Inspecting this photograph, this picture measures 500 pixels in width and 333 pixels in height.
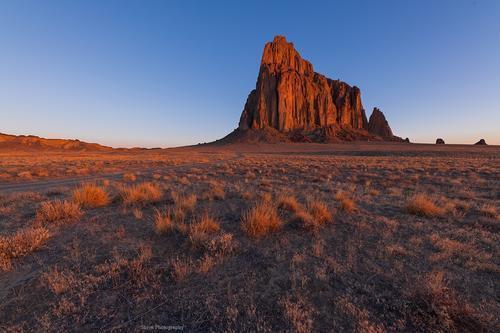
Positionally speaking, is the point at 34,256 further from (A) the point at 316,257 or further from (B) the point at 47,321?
(A) the point at 316,257

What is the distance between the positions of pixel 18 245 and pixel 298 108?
129205mm

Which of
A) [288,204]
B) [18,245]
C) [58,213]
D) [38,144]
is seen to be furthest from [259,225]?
[38,144]

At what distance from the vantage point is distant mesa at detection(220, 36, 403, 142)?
11438 centimetres

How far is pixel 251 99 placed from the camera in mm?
131375

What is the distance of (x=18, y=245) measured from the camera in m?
3.70

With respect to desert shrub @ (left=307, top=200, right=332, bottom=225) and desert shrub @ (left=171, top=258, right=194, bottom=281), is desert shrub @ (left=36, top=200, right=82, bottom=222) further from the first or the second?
desert shrub @ (left=307, top=200, right=332, bottom=225)

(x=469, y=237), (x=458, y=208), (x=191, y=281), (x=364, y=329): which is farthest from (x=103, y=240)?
(x=458, y=208)

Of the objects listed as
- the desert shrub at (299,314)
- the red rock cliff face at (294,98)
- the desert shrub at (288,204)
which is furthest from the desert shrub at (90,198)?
the red rock cliff face at (294,98)

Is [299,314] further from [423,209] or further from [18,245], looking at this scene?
[423,209]

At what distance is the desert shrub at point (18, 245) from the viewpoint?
3398 millimetres

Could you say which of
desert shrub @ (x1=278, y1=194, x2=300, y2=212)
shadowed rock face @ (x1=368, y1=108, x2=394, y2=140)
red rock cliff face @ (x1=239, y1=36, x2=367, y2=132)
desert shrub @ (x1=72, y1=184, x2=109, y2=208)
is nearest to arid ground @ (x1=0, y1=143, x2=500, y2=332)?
desert shrub @ (x1=278, y1=194, x2=300, y2=212)

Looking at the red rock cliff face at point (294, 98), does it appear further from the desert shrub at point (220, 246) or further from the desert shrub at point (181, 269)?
the desert shrub at point (181, 269)

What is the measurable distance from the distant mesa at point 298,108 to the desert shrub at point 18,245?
101030 mm

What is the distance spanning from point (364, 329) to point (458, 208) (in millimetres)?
7008
